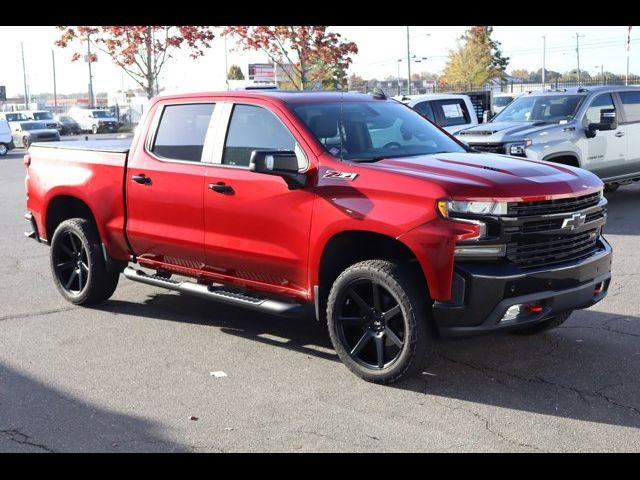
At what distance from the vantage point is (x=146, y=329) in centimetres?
688

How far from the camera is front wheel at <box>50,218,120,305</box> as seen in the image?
7316mm

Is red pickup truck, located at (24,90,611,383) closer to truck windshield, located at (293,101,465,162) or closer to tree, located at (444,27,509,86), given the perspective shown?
truck windshield, located at (293,101,465,162)

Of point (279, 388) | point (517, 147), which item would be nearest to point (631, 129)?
point (517, 147)

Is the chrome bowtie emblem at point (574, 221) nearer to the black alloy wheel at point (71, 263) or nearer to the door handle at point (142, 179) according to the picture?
the door handle at point (142, 179)

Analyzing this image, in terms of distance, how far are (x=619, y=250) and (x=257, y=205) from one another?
5552 mm

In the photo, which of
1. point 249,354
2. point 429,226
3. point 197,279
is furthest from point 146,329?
point 429,226

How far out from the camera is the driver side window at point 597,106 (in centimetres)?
1288

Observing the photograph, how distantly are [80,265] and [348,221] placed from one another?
129 inches

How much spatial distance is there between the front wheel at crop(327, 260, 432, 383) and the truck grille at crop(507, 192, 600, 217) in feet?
2.50

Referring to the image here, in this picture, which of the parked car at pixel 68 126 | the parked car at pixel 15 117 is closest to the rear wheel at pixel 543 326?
the parked car at pixel 15 117

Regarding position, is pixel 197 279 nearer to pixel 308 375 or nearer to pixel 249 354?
pixel 249 354

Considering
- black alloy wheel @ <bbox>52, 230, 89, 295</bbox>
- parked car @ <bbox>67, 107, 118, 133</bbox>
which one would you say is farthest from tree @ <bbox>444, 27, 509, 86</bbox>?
black alloy wheel @ <bbox>52, 230, 89, 295</bbox>

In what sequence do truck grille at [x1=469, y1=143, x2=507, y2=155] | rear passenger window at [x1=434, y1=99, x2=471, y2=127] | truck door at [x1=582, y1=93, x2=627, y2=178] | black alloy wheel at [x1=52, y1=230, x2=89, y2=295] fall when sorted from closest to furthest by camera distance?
black alloy wheel at [x1=52, y1=230, x2=89, y2=295] < truck grille at [x1=469, y1=143, x2=507, y2=155] < truck door at [x1=582, y1=93, x2=627, y2=178] < rear passenger window at [x1=434, y1=99, x2=471, y2=127]
